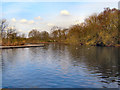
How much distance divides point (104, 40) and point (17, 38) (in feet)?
123

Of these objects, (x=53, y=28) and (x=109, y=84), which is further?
(x=53, y=28)

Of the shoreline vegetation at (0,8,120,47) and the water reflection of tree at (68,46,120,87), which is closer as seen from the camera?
the water reflection of tree at (68,46,120,87)

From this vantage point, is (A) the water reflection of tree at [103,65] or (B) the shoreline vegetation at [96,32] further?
(B) the shoreline vegetation at [96,32]

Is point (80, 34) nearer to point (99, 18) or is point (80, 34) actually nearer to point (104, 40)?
point (99, 18)

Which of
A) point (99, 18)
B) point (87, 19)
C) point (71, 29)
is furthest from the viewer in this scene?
point (71, 29)

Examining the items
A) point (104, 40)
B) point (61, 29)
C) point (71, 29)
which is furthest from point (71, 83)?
point (61, 29)

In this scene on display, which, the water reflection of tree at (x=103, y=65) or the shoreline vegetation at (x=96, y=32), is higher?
the shoreline vegetation at (x=96, y=32)

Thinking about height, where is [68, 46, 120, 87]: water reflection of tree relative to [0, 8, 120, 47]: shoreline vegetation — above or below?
below

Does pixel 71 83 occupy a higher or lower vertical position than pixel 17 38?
lower

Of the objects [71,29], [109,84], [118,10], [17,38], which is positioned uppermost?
[118,10]

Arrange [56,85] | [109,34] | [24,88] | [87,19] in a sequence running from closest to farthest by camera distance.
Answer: [24,88] → [56,85] → [109,34] → [87,19]

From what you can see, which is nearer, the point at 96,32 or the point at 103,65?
the point at 103,65

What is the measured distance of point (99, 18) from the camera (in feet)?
222

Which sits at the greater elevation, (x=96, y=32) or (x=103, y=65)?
(x=96, y=32)
